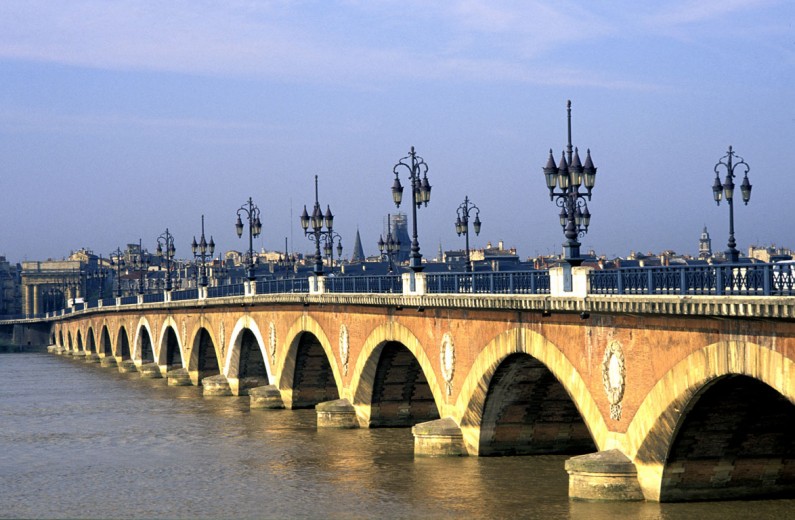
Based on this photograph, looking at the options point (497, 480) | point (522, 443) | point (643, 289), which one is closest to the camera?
point (643, 289)

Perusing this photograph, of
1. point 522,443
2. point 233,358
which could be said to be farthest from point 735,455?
point 233,358

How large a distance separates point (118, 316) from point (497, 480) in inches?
2744

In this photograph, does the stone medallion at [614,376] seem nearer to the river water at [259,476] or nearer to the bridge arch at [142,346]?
the river water at [259,476]

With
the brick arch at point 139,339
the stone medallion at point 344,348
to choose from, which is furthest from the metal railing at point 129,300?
the stone medallion at point 344,348

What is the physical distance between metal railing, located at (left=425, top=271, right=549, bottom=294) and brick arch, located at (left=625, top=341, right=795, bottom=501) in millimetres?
5217

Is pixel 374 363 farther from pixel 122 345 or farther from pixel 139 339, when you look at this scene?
pixel 122 345

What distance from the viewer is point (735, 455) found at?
25.0 meters

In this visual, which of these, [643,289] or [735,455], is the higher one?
[643,289]

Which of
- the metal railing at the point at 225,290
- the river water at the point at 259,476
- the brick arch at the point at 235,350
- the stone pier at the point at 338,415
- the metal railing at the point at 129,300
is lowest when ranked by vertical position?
the river water at the point at 259,476

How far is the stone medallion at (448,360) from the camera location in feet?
111

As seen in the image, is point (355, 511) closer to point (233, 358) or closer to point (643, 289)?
A: point (643, 289)

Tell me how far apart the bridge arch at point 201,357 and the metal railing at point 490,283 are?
114ft

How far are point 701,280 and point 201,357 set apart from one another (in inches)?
1950

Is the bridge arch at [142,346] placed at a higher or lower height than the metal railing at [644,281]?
lower
